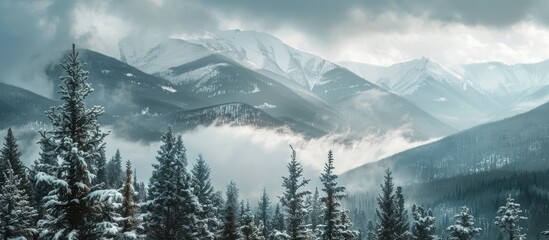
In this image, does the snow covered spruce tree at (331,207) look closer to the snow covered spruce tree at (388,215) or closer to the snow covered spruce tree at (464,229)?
the snow covered spruce tree at (388,215)

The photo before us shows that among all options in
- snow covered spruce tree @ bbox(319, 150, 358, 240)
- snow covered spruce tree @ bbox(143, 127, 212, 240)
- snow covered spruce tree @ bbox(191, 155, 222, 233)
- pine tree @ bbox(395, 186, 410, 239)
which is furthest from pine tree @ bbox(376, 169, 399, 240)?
snow covered spruce tree @ bbox(143, 127, 212, 240)

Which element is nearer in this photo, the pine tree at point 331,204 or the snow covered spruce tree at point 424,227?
the pine tree at point 331,204

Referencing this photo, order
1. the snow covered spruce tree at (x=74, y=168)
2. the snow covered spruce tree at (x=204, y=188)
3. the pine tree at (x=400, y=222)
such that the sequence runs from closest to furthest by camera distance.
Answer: the snow covered spruce tree at (x=74, y=168), the snow covered spruce tree at (x=204, y=188), the pine tree at (x=400, y=222)

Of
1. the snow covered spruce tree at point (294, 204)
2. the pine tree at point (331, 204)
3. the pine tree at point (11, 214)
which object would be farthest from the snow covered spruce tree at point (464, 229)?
the pine tree at point (11, 214)

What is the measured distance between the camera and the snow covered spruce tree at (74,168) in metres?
22.8

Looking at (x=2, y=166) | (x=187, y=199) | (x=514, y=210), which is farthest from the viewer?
(x=2, y=166)

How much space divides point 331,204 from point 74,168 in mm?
28035

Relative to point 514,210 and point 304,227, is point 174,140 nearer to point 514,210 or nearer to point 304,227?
point 304,227

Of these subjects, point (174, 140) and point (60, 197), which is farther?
point (174, 140)

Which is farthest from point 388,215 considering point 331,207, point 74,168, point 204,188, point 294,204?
point 74,168

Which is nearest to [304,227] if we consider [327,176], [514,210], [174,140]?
[327,176]

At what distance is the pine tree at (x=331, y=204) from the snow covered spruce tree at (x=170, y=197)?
11650 millimetres

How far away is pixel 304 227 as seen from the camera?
152 ft

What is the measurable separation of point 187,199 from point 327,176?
12.4 metres
